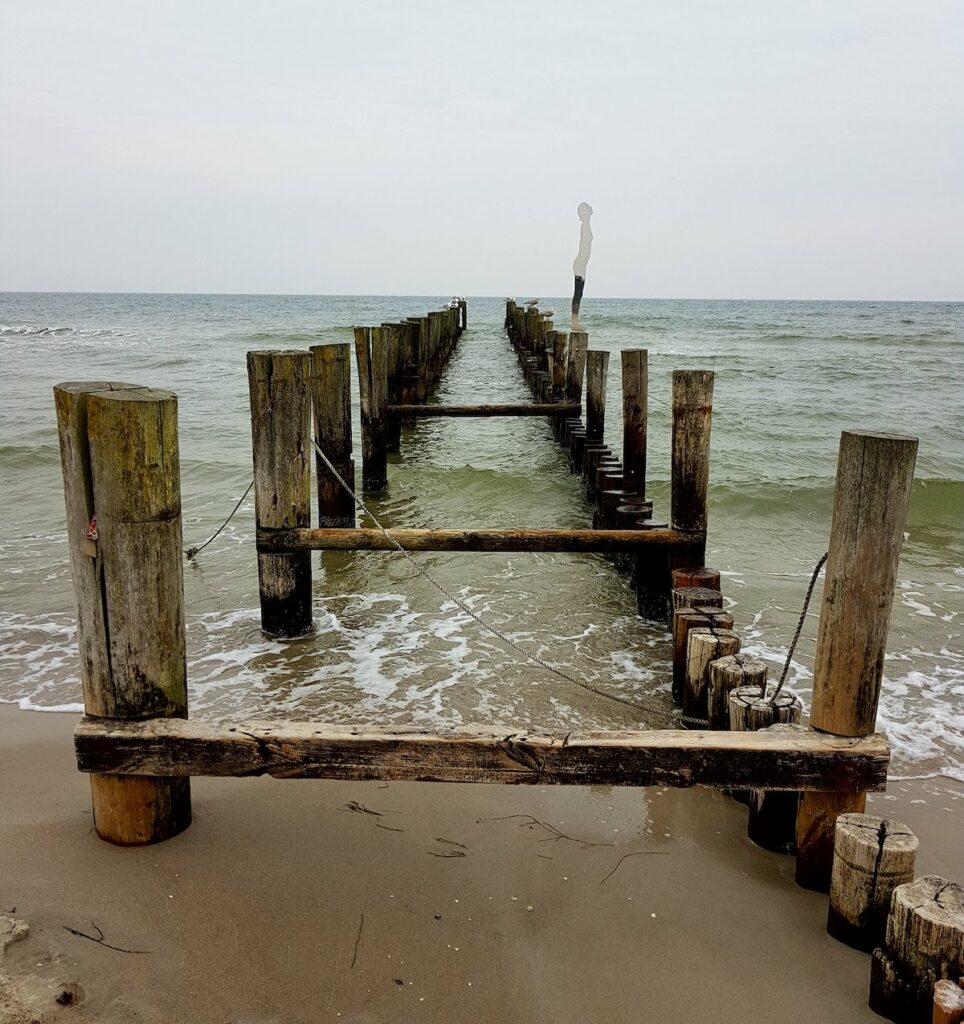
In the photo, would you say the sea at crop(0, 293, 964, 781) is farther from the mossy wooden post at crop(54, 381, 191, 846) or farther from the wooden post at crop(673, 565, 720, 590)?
the wooden post at crop(673, 565, 720, 590)

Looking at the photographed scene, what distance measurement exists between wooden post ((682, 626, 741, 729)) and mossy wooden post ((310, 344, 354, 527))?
3.68 metres

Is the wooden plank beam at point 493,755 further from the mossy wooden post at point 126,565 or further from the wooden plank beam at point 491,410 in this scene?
the wooden plank beam at point 491,410

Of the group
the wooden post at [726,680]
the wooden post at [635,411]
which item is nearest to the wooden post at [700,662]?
the wooden post at [726,680]

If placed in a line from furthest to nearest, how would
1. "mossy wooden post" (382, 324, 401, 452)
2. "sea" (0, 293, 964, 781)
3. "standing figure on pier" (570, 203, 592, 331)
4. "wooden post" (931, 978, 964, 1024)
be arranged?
"standing figure on pier" (570, 203, 592, 331)
"mossy wooden post" (382, 324, 401, 452)
"sea" (0, 293, 964, 781)
"wooden post" (931, 978, 964, 1024)

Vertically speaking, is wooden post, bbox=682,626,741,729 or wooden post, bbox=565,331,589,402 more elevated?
wooden post, bbox=565,331,589,402

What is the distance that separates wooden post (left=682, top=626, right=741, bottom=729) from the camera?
12.2ft

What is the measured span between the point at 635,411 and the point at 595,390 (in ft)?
7.27

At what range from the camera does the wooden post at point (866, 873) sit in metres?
2.42

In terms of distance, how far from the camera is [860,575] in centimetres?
269

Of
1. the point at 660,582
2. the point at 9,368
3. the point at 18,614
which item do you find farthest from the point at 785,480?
the point at 9,368

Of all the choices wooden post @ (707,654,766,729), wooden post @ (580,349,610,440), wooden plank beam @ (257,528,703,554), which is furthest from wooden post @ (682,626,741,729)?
Result: wooden post @ (580,349,610,440)

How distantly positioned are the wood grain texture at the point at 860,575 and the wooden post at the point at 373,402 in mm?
6885

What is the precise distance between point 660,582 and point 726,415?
40.7ft

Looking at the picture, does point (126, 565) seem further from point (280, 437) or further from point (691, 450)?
point (691, 450)
